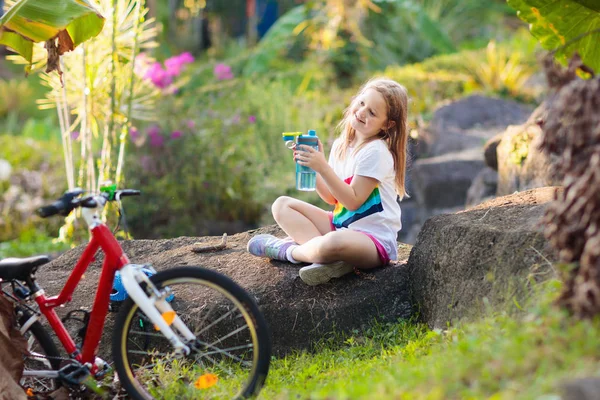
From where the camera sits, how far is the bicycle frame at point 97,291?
3271mm

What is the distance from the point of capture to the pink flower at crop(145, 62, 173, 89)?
9.28 meters

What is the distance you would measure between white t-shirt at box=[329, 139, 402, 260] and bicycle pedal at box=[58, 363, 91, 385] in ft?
5.44

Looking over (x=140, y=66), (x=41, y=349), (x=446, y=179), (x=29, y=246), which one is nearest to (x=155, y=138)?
(x=140, y=66)

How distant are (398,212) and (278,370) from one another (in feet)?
3.83

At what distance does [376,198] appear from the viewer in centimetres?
423

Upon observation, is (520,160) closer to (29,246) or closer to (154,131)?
(154,131)

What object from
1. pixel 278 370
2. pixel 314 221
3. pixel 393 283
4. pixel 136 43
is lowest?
pixel 278 370

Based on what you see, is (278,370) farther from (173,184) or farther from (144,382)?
(173,184)

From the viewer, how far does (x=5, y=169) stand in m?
9.50

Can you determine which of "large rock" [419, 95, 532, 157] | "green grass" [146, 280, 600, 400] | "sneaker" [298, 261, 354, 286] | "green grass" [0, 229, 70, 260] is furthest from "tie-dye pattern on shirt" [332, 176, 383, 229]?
"large rock" [419, 95, 532, 157]

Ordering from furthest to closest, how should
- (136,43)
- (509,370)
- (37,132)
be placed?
(37,132), (136,43), (509,370)

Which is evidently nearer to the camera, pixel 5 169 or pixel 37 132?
pixel 5 169

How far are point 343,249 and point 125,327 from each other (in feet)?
4.28

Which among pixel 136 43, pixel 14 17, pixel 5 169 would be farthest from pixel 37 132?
pixel 14 17
